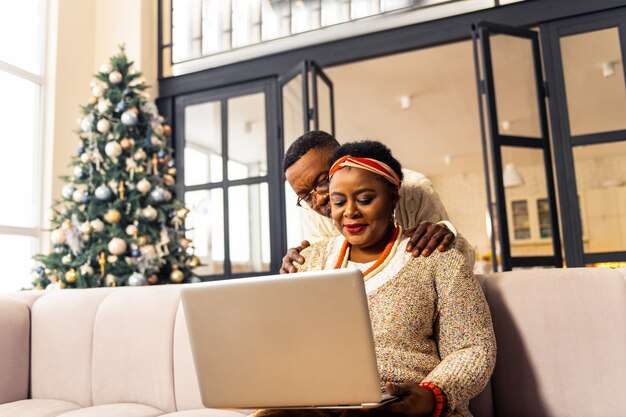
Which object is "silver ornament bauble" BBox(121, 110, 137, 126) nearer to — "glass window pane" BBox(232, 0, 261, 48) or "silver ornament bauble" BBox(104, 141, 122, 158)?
"silver ornament bauble" BBox(104, 141, 122, 158)

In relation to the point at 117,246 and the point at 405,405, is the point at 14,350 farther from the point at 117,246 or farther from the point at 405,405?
the point at 405,405

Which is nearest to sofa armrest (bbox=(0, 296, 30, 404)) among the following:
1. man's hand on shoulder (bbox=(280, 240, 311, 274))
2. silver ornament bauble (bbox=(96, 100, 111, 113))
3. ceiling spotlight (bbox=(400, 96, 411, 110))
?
man's hand on shoulder (bbox=(280, 240, 311, 274))

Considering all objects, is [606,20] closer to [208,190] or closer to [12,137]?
[208,190]

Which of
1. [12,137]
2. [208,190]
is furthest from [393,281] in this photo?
[12,137]

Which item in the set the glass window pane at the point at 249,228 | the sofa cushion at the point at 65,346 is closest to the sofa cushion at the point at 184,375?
the sofa cushion at the point at 65,346

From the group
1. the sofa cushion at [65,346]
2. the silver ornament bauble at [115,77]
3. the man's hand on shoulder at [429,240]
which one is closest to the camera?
the man's hand on shoulder at [429,240]

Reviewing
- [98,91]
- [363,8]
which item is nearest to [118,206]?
[98,91]

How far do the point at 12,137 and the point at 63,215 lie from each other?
0.77 meters

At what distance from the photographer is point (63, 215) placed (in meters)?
3.60

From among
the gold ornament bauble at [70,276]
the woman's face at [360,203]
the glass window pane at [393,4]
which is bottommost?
the gold ornament bauble at [70,276]

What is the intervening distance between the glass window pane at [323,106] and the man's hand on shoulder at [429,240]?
2570 millimetres

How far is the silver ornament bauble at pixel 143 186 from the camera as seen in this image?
352cm

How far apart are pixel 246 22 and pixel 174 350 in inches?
122

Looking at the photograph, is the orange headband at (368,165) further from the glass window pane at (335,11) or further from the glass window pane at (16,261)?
the glass window pane at (16,261)
